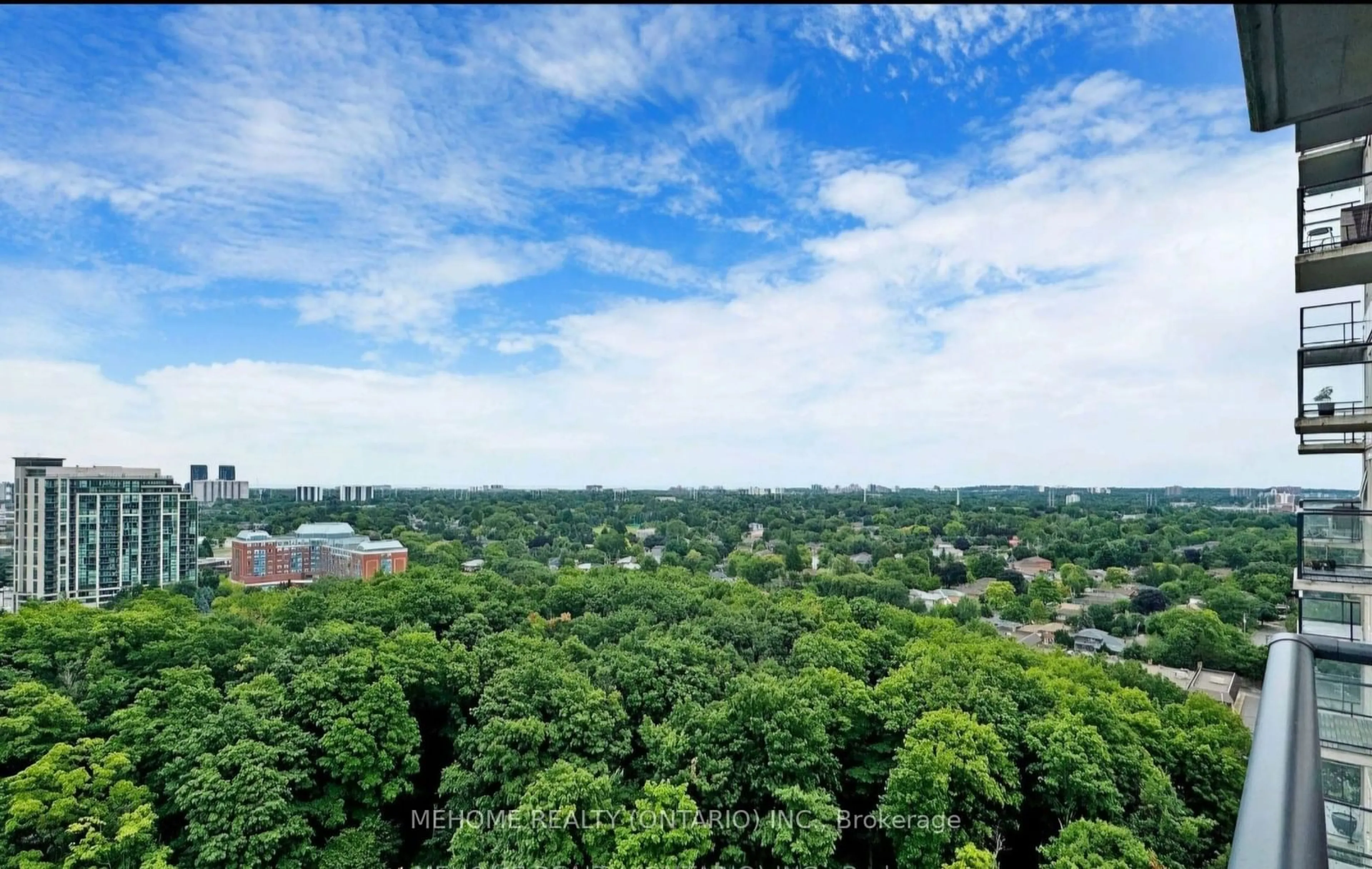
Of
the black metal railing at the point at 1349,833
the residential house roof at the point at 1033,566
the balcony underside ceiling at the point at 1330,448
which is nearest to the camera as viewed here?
the black metal railing at the point at 1349,833

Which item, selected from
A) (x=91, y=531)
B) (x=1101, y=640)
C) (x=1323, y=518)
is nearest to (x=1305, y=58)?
(x=1323, y=518)

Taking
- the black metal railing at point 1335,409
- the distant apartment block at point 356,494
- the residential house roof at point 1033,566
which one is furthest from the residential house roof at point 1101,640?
the distant apartment block at point 356,494

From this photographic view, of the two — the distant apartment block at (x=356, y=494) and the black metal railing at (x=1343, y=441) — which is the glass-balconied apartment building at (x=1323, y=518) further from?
the distant apartment block at (x=356, y=494)

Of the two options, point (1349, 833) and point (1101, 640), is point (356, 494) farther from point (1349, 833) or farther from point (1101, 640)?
point (1349, 833)

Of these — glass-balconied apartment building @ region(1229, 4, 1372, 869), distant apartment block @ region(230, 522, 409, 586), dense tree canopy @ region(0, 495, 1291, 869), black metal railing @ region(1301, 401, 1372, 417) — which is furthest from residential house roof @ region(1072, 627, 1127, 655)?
distant apartment block @ region(230, 522, 409, 586)

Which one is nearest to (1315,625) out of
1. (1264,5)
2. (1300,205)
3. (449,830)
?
(1300,205)

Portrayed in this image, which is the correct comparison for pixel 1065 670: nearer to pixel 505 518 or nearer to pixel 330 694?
pixel 330 694

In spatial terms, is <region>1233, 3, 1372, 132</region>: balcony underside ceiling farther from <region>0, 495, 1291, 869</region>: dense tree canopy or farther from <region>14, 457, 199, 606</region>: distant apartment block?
<region>14, 457, 199, 606</region>: distant apartment block
